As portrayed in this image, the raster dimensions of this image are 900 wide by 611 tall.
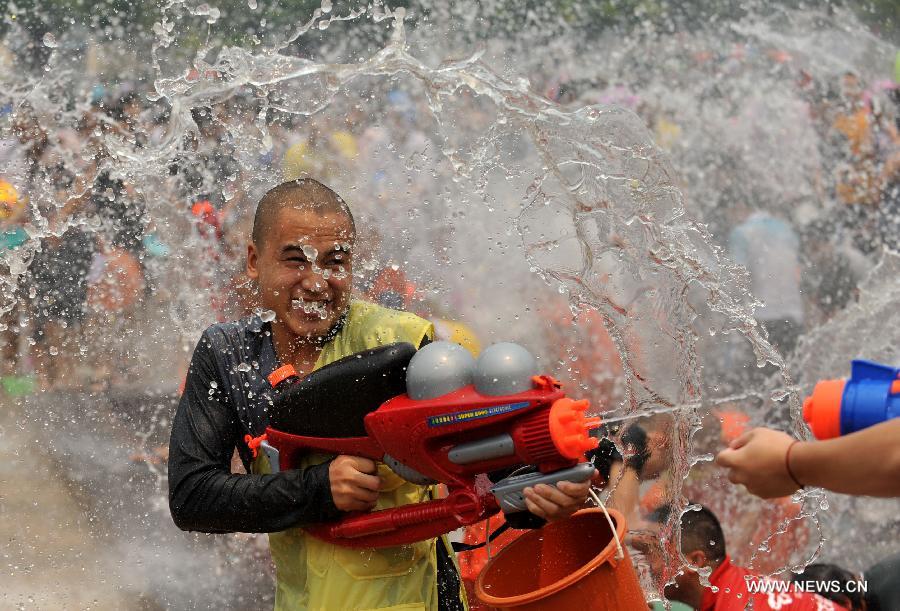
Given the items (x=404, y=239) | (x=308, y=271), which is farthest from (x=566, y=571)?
(x=404, y=239)

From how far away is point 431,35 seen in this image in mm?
7359

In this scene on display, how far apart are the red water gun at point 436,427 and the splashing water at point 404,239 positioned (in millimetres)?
979

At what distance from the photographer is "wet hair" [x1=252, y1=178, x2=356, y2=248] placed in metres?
2.54

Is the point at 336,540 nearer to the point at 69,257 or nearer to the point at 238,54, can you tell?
the point at 238,54

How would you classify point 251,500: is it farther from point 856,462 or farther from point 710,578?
point 710,578

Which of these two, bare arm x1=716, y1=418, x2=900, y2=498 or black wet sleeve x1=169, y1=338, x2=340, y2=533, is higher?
bare arm x1=716, y1=418, x2=900, y2=498

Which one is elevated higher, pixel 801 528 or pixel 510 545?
pixel 510 545

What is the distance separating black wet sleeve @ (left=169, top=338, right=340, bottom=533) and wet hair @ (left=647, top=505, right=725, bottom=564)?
1.69 metres

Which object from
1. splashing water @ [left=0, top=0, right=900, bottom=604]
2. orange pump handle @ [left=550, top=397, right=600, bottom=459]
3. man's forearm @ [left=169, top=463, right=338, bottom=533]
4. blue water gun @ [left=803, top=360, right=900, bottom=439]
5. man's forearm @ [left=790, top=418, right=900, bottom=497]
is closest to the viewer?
man's forearm @ [left=790, top=418, right=900, bottom=497]

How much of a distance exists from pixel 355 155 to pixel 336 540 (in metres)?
2.08

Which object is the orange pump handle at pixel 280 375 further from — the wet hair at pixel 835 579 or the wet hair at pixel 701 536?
the wet hair at pixel 835 579

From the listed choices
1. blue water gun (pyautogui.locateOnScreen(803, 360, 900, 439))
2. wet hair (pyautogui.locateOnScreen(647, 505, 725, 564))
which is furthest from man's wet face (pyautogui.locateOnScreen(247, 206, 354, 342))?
wet hair (pyautogui.locateOnScreen(647, 505, 725, 564))

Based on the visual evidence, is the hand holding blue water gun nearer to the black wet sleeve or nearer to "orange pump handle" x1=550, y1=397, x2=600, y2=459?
"orange pump handle" x1=550, y1=397, x2=600, y2=459

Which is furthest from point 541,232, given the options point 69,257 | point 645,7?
point 645,7
